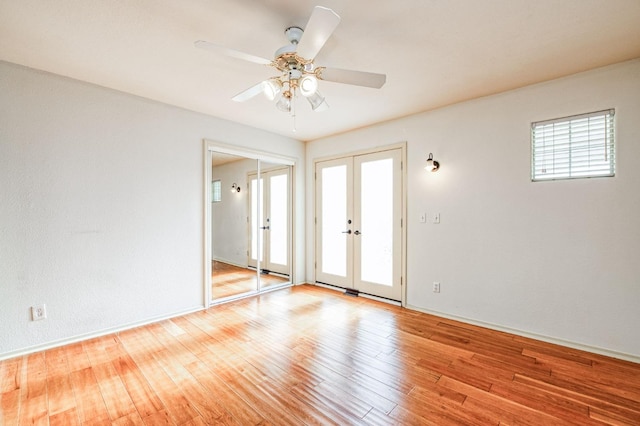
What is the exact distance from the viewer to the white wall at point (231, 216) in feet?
13.1

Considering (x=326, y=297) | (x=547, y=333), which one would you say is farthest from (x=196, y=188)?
(x=547, y=333)

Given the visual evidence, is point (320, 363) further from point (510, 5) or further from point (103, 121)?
point (103, 121)

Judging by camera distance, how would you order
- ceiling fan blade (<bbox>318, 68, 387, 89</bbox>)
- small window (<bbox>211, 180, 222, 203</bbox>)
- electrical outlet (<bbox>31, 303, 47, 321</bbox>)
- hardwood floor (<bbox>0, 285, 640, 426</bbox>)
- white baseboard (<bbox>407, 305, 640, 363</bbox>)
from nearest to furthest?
hardwood floor (<bbox>0, 285, 640, 426</bbox>) < ceiling fan blade (<bbox>318, 68, 387, 89</bbox>) < white baseboard (<bbox>407, 305, 640, 363</bbox>) < electrical outlet (<bbox>31, 303, 47, 321</bbox>) < small window (<bbox>211, 180, 222, 203</bbox>)

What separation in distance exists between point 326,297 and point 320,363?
1.87 meters

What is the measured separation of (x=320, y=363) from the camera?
2406mm

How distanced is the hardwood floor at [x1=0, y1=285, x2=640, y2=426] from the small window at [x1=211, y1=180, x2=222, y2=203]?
1.63 metres

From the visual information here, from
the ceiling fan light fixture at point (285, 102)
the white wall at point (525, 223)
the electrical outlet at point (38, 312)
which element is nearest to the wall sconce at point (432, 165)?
the white wall at point (525, 223)

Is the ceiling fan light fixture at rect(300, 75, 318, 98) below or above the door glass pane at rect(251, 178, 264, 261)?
above

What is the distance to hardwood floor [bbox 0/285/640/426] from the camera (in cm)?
180

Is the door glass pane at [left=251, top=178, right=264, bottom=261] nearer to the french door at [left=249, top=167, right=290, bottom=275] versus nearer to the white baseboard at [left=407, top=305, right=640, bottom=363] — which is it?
the french door at [left=249, top=167, right=290, bottom=275]

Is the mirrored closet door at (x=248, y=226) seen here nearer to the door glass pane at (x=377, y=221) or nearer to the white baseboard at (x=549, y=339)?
the door glass pane at (x=377, y=221)

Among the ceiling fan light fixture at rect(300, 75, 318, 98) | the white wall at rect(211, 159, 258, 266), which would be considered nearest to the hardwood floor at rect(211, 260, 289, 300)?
the white wall at rect(211, 159, 258, 266)

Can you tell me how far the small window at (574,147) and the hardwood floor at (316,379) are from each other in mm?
1661

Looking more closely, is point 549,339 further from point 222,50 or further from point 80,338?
point 80,338
